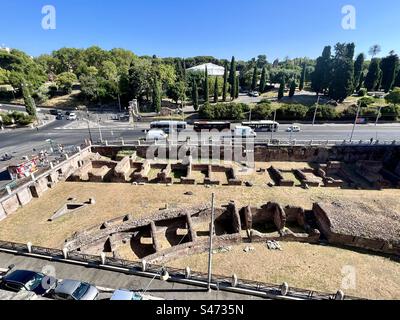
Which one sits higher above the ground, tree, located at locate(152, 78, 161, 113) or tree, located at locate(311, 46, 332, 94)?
tree, located at locate(311, 46, 332, 94)

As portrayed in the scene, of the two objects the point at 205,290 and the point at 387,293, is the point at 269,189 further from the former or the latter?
the point at 205,290

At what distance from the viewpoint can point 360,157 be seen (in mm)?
36688

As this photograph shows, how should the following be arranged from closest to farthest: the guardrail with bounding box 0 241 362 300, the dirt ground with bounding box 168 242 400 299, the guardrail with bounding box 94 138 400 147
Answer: the guardrail with bounding box 0 241 362 300 < the dirt ground with bounding box 168 242 400 299 < the guardrail with bounding box 94 138 400 147

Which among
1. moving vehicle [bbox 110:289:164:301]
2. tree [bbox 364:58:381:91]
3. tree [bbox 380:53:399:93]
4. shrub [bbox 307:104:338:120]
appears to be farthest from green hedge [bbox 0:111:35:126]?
tree [bbox 380:53:399:93]

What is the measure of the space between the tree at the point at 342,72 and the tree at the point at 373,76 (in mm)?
15998

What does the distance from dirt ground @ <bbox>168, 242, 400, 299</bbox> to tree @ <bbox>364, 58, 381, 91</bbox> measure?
70.6 m

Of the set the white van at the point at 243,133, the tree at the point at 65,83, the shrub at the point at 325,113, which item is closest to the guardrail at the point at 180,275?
the white van at the point at 243,133

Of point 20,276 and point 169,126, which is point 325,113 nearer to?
point 169,126

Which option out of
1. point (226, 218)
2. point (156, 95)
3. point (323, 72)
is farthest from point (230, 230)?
point (323, 72)

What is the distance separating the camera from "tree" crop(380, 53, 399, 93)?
64.0 meters

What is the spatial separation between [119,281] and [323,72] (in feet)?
230

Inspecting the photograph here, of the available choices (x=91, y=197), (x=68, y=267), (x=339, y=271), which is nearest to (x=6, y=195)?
(x=91, y=197)

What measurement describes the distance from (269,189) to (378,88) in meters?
69.2

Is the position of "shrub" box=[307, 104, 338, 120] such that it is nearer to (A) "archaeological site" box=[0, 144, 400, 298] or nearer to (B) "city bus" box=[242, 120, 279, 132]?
(B) "city bus" box=[242, 120, 279, 132]
